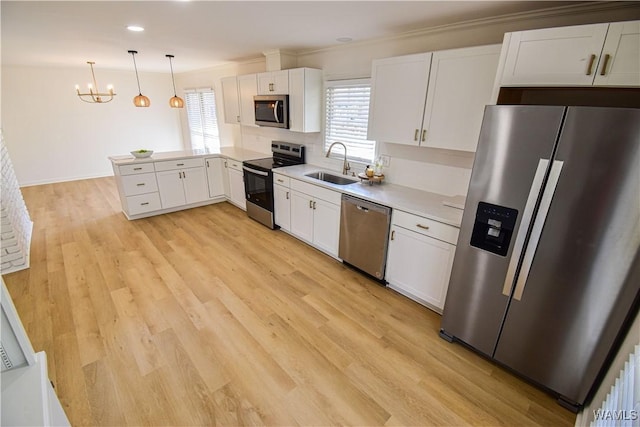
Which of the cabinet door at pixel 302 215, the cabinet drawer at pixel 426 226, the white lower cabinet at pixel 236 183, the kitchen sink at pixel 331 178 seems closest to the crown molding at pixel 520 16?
the kitchen sink at pixel 331 178

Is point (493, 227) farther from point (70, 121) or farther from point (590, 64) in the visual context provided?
point (70, 121)

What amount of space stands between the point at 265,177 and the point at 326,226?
121 cm

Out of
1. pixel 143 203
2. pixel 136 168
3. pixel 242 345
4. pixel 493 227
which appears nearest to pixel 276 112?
pixel 136 168

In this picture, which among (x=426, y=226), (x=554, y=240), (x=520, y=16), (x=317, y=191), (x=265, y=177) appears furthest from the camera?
(x=265, y=177)

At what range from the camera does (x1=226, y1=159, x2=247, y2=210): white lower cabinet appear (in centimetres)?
454

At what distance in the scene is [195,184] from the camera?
476cm

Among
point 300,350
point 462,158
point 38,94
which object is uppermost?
point 38,94

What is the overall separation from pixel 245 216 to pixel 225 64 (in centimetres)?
293

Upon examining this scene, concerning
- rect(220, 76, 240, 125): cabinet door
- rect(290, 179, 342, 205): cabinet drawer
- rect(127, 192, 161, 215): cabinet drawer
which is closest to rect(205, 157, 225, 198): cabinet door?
rect(220, 76, 240, 125): cabinet door

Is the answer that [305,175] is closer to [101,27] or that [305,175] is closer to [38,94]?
[101,27]

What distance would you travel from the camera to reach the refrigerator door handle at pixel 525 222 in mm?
1541

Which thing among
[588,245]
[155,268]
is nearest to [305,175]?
[155,268]

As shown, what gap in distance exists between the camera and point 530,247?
1649mm

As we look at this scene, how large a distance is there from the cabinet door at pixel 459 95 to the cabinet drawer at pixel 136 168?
3918 millimetres
